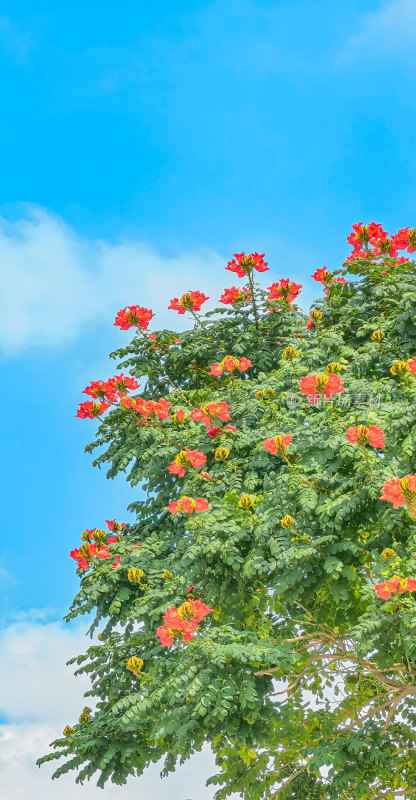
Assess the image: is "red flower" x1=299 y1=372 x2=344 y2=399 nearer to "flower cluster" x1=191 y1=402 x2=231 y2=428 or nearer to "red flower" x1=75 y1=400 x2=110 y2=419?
"flower cluster" x1=191 y1=402 x2=231 y2=428

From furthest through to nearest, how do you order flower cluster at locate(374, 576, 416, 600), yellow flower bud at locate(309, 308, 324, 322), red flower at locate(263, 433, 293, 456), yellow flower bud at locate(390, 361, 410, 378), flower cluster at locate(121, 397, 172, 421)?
yellow flower bud at locate(309, 308, 324, 322)
flower cluster at locate(121, 397, 172, 421)
yellow flower bud at locate(390, 361, 410, 378)
red flower at locate(263, 433, 293, 456)
flower cluster at locate(374, 576, 416, 600)

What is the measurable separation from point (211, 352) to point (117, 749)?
11.2ft

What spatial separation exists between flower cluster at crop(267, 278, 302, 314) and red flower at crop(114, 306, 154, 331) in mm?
1133

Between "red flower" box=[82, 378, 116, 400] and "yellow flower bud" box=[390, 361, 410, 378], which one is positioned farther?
"red flower" box=[82, 378, 116, 400]

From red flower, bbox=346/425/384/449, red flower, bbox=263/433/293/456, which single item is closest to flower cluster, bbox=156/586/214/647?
red flower, bbox=263/433/293/456

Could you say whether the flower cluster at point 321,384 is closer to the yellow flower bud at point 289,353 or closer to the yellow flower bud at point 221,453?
the yellow flower bud at point 221,453

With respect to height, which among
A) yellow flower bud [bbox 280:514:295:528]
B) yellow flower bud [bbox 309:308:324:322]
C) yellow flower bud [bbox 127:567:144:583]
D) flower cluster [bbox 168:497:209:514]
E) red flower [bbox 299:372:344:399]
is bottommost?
yellow flower bud [bbox 280:514:295:528]

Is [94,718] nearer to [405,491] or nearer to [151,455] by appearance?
[151,455]

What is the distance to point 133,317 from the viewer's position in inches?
296

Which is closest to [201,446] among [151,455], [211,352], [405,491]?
[151,455]

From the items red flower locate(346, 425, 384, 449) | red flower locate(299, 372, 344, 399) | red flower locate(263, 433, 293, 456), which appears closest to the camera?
red flower locate(346, 425, 384, 449)

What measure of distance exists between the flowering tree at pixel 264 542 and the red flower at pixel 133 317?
0.03 m

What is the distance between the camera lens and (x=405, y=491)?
420 centimetres

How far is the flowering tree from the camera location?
4965mm
